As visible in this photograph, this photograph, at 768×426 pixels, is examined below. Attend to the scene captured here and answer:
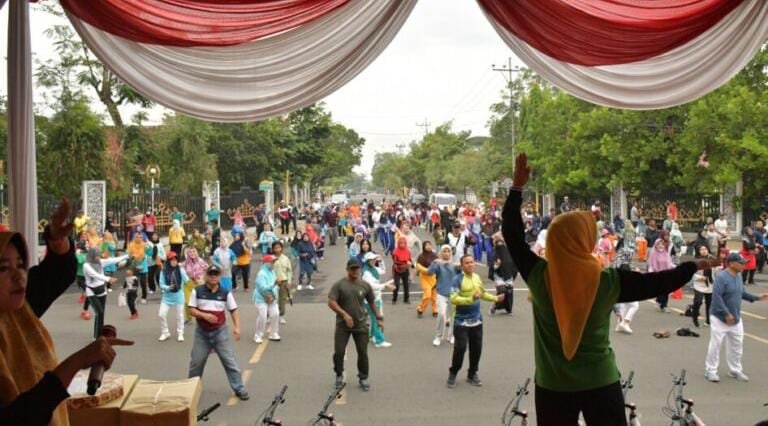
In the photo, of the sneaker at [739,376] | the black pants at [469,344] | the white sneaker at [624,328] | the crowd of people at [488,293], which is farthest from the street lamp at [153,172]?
the sneaker at [739,376]

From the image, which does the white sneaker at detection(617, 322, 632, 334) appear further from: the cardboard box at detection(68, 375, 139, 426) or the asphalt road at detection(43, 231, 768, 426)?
the cardboard box at detection(68, 375, 139, 426)

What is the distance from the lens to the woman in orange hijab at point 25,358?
2.16 m

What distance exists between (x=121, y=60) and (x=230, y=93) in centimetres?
70

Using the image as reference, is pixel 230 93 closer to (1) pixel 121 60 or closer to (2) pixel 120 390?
(1) pixel 121 60

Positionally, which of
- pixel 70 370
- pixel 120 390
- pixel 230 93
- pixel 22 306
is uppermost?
pixel 230 93

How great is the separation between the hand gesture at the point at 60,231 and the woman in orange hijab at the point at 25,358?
0.53 m

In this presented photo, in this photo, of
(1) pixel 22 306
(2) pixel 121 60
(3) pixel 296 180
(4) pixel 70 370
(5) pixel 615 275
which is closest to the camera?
(4) pixel 70 370

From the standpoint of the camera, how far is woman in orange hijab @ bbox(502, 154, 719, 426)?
324 centimetres

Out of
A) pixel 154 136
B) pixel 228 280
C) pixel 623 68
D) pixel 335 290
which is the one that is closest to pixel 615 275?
pixel 623 68

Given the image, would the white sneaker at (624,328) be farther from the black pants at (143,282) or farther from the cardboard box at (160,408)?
the black pants at (143,282)

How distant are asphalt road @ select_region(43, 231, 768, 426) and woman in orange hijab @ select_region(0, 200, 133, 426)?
4.78m

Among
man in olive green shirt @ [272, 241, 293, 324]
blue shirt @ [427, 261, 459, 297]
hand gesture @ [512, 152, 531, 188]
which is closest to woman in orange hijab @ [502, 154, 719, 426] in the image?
hand gesture @ [512, 152, 531, 188]

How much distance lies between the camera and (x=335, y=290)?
8523mm

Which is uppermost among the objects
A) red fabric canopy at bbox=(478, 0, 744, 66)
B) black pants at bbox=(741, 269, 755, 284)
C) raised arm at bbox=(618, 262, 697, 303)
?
red fabric canopy at bbox=(478, 0, 744, 66)
